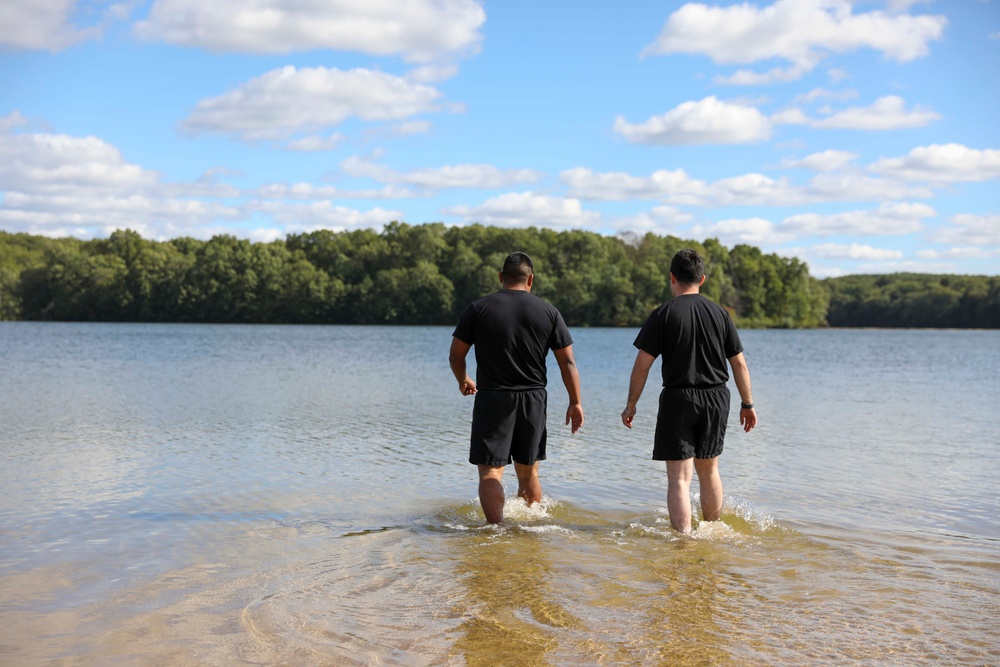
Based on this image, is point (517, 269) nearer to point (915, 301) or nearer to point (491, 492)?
point (491, 492)

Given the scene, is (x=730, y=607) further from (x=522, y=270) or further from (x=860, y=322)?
(x=860, y=322)

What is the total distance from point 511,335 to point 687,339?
4.39ft

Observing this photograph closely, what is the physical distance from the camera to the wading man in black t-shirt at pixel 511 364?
22.6 ft

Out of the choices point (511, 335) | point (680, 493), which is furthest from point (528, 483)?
point (511, 335)

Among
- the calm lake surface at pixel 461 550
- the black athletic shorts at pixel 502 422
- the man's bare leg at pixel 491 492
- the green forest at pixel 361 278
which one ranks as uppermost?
the green forest at pixel 361 278

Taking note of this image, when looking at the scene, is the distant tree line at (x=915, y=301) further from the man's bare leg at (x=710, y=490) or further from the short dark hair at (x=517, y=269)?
the short dark hair at (x=517, y=269)

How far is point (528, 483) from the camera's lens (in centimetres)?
753

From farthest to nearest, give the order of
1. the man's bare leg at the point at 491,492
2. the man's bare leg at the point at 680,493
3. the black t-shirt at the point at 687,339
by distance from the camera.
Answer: the man's bare leg at the point at 491,492
the man's bare leg at the point at 680,493
the black t-shirt at the point at 687,339

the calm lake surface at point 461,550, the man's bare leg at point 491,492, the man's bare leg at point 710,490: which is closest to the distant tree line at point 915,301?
the calm lake surface at point 461,550

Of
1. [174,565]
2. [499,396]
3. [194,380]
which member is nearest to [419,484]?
[499,396]

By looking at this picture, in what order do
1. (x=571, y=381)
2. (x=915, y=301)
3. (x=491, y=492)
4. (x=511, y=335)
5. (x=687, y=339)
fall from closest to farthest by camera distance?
(x=687, y=339), (x=511, y=335), (x=571, y=381), (x=491, y=492), (x=915, y=301)

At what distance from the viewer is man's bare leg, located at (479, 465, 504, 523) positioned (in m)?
7.13

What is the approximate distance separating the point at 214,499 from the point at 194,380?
16.3m

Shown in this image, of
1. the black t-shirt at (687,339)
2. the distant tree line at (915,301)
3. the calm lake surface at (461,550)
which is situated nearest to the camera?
the calm lake surface at (461,550)
